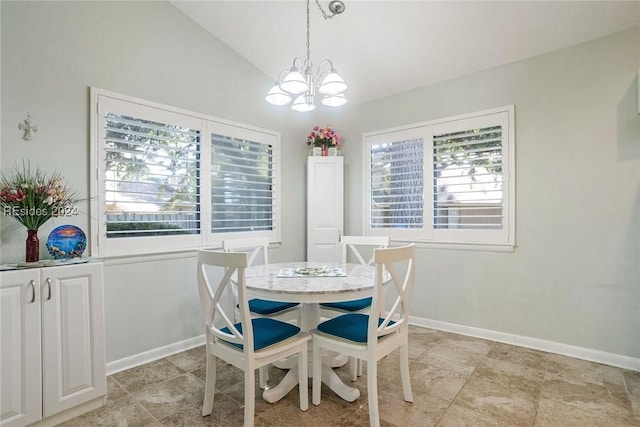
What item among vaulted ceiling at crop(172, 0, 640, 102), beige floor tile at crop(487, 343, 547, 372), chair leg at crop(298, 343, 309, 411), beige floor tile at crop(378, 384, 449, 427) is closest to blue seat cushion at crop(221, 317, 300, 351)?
chair leg at crop(298, 343, 309, 411)

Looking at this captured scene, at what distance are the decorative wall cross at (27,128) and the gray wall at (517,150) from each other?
1.1 inches

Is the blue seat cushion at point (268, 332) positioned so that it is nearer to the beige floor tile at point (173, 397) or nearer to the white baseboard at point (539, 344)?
the beige floor tile at point (173, 397)

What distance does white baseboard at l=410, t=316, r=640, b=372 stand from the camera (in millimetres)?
2525

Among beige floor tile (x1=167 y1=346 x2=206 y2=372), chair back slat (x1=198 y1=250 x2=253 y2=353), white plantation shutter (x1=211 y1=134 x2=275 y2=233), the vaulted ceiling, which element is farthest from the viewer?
white plantation shutter (x1=211 y1=134 x2=275 y2=233)

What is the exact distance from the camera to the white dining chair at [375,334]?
1.75m

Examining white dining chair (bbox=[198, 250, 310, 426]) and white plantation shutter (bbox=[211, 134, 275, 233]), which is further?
white plantation shutter (bbox=[211, 134, 275, 233])

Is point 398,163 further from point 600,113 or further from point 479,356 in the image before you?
point 479,356

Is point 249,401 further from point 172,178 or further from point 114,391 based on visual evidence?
point 172,178

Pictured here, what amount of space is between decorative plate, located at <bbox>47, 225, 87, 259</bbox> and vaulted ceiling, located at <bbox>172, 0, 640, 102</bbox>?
216 centimetres

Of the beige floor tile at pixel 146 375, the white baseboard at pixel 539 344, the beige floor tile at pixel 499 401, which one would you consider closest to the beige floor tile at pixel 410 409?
the beige floor tile at pixel 499 401

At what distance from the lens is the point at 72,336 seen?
1.96m

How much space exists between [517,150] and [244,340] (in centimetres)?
282

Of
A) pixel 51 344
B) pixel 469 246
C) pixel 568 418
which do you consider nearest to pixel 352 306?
pixel 568 418

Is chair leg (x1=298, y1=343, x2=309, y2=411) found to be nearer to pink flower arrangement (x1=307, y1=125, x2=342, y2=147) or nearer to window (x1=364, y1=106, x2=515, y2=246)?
window (x1=364, y1=106, x2=515, y2=246)
